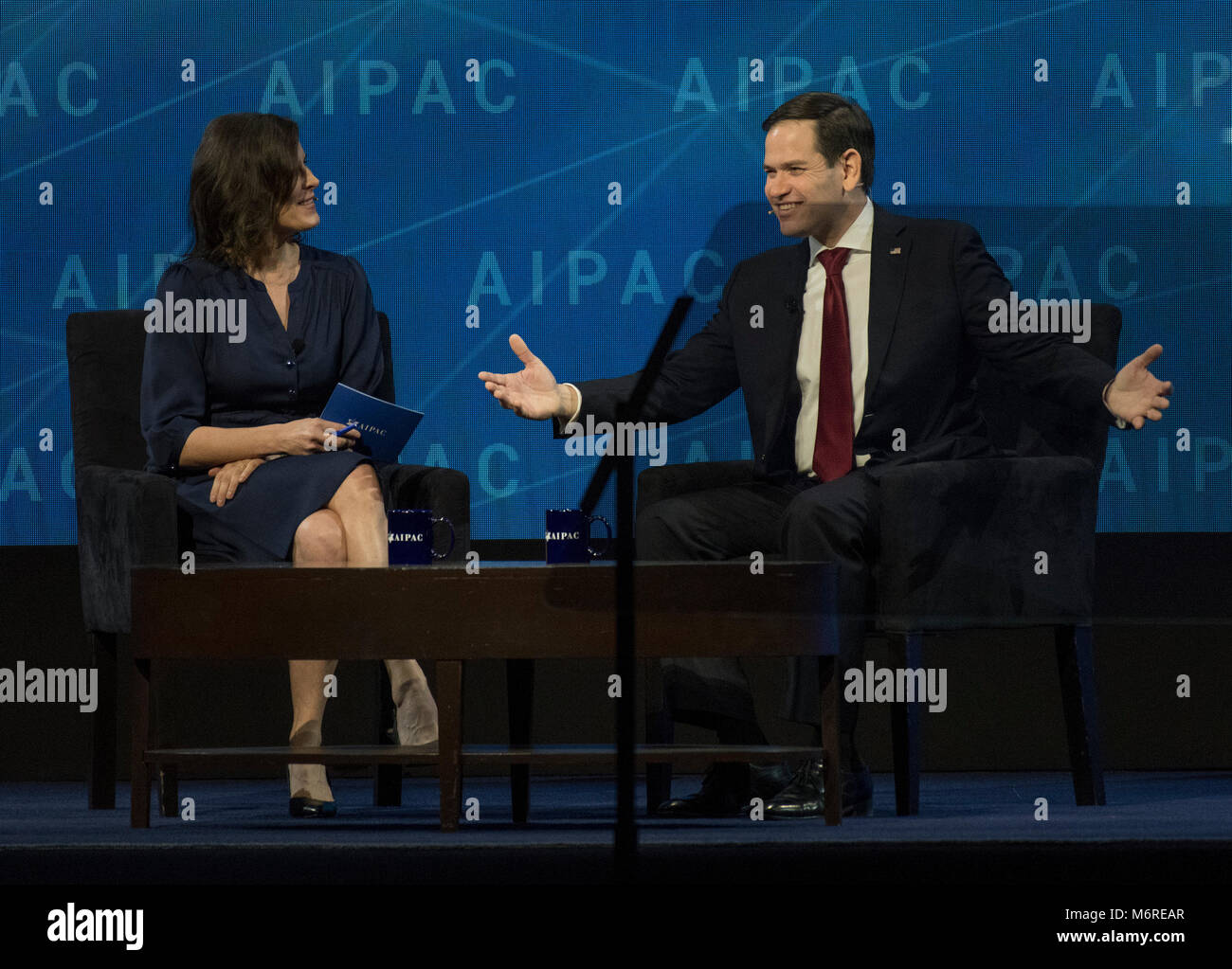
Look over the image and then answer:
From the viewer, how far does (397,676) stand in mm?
3029

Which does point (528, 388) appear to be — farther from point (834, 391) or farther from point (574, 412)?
point (834, 391)

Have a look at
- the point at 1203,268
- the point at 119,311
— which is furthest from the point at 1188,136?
the point at 119,311

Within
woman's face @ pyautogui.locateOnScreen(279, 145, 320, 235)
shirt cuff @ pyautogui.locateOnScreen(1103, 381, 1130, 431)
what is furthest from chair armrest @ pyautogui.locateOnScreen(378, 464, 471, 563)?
shirt cuff @ pyautogui.locateOnScreen(1103, 381, 1130, 431)

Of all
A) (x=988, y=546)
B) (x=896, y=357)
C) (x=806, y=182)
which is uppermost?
(x=806, y=182)

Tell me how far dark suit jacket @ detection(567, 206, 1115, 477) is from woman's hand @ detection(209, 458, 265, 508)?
36.8 inches

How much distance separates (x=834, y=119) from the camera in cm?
307

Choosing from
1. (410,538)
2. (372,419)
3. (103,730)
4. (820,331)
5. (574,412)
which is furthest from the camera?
(103,730)

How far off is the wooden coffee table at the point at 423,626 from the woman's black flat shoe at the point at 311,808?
0.23 metres

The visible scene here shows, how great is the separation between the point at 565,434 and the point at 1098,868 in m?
0.95

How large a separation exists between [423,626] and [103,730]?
3.43ft

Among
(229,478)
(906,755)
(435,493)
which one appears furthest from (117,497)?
(906,755)

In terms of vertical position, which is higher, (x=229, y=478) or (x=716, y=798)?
(x=229, y=478)

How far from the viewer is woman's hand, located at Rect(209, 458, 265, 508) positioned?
125 inches

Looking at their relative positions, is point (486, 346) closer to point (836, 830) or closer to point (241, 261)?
point (241, 261)
